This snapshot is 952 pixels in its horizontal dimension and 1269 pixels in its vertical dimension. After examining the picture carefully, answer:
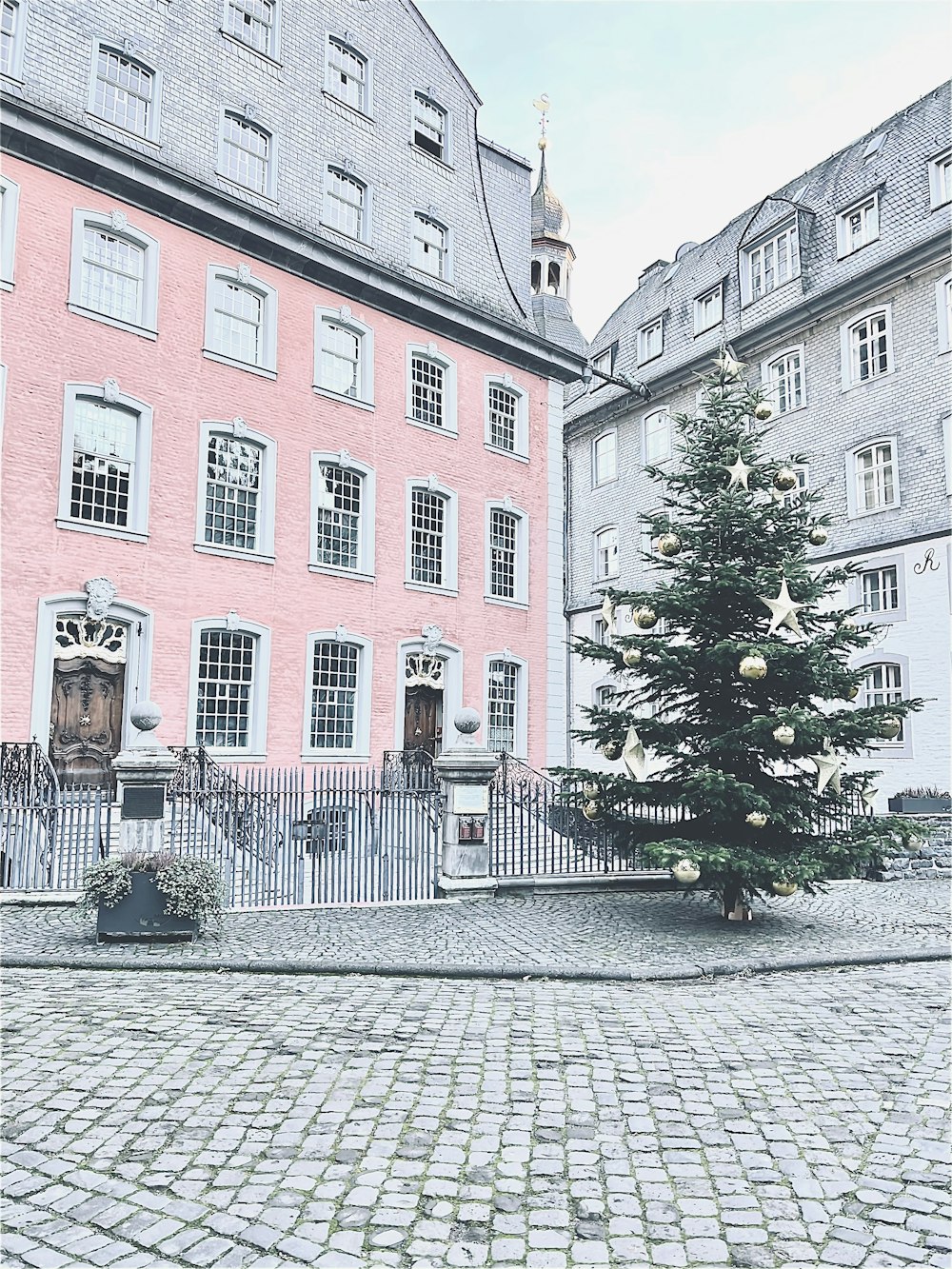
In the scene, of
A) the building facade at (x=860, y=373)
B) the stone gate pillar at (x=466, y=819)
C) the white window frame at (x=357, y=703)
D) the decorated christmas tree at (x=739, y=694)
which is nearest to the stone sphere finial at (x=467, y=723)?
the stone gate pillar at (x=466, y=819)

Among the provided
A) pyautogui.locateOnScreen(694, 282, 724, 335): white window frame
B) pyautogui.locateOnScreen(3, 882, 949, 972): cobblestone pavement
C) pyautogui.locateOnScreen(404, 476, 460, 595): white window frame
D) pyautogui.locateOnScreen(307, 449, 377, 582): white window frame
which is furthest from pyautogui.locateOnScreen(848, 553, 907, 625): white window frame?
pyautogui.locateOnScreen(307, 449, 377, 582): white window frame

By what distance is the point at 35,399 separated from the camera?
53.7 ft

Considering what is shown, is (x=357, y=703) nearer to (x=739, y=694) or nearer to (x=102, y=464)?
(x=102, y=464)

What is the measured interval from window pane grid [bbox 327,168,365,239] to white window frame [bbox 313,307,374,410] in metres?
2.16

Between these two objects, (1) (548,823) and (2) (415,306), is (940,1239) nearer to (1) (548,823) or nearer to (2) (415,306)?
(1) (548,823)

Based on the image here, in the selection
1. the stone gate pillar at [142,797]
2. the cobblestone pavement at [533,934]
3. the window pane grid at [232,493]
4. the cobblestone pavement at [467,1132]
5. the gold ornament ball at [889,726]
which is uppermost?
the window pane grid at [232,493]

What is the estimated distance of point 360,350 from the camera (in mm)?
21531

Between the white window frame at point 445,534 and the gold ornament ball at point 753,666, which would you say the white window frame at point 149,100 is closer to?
the white window frame at point 445,534

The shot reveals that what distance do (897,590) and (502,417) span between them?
1105 centimetres

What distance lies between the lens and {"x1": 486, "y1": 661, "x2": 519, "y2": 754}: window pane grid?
22.9 metres

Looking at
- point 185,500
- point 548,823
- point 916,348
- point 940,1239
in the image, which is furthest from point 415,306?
point 940,1239

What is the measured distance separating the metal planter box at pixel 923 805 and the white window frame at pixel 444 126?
760 inches

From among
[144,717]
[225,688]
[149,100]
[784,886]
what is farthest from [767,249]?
[144,717]

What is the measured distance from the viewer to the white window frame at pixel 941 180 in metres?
23.3
